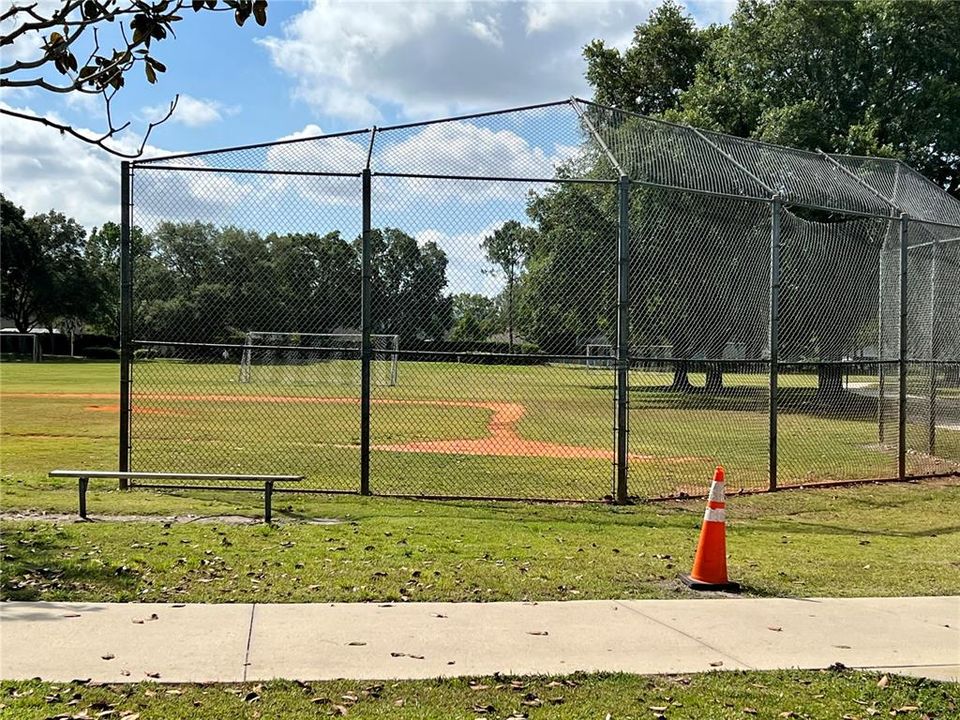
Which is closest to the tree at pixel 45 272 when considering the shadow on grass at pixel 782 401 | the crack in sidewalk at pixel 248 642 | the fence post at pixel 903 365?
the shadow on grass at pixel 782 401

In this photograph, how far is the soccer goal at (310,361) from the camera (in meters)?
10.8

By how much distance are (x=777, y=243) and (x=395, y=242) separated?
4254mm

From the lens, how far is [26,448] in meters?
Answer: 12.9

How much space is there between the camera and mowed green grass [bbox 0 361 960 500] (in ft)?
34.9

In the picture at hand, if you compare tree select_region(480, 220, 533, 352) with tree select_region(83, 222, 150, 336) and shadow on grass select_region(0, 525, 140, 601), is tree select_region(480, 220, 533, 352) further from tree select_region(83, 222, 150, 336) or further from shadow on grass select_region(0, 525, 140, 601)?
tree select_region(83, 222, 150, 336)

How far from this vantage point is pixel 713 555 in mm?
5918

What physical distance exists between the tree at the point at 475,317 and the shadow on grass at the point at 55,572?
4044mm

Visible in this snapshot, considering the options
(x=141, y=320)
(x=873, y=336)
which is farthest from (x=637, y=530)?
(x=873, y=336)

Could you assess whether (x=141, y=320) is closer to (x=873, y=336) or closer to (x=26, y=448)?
(x=26, y=448)

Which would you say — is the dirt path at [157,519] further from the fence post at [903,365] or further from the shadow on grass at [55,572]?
the fence post at [903,365]

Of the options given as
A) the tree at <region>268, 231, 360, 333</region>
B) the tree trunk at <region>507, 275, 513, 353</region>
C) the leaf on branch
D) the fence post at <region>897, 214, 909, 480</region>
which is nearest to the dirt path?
the tree at <region>268, 231, 360, 333</region>

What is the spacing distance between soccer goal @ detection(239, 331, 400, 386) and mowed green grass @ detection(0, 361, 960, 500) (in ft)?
0.76

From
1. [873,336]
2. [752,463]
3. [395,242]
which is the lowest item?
[752,463]

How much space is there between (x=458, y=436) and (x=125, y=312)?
866 cm
